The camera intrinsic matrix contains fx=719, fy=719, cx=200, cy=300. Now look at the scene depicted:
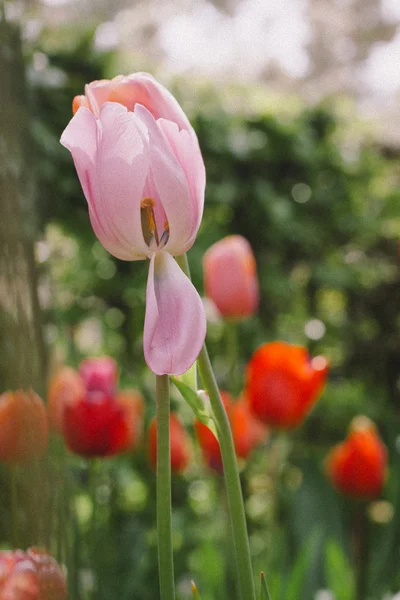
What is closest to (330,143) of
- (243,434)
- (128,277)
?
(128,277)

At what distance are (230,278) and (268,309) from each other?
1.44 metres

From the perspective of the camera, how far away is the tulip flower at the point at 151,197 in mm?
335

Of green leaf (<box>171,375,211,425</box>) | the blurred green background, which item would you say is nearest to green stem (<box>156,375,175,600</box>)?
green leaf (<box>171,375,211,425</box>)

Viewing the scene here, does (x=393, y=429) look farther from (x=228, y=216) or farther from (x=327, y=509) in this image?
(x=228, y=216)

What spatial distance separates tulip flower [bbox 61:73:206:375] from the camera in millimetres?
335

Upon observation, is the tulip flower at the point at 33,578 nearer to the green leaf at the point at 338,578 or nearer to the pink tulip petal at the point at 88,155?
the pink tulip petal at the point at 88,155

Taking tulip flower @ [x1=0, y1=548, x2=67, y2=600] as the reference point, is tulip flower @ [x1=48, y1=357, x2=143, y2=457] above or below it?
below

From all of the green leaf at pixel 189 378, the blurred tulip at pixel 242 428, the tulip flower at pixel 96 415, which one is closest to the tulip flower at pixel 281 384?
the blurred tulip at pixel 242 428

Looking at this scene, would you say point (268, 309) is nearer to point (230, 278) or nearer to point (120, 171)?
point (230, 278)

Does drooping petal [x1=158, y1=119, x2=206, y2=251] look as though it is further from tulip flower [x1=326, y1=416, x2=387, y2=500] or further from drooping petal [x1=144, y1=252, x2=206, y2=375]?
tulip flower [x1=326, y1=416, x2=387, y2=500]

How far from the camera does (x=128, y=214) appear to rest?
1.11 feet

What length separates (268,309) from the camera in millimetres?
2586

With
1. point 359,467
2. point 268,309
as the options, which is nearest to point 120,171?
point 359,467

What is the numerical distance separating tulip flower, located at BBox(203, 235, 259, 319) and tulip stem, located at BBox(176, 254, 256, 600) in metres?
0.79
